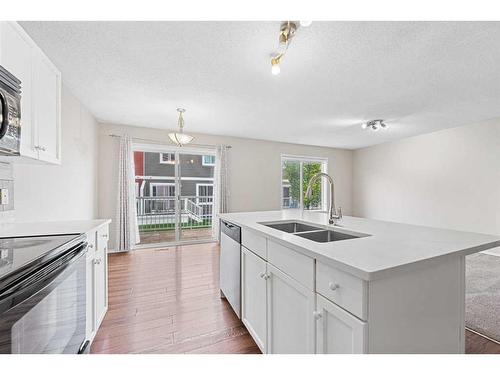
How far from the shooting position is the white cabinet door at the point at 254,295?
137 cm

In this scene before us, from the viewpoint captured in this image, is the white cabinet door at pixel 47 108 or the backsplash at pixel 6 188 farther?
the backsplash at pixel 6 188

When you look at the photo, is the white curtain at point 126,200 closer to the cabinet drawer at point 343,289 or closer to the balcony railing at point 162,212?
the balcony railing at point 162,212

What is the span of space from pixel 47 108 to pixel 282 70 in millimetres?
2003

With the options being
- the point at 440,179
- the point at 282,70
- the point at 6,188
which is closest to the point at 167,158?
the point at 6,188

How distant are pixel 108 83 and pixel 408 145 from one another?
5929mm

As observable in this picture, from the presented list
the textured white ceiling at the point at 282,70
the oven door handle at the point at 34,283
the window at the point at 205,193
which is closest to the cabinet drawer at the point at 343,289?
the oven door handle at the point at 34,283

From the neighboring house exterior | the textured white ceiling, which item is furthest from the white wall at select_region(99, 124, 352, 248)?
the textured white ceiling

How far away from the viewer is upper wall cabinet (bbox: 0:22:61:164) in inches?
46.9

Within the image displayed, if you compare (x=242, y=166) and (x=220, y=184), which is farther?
(x=242, y=166)

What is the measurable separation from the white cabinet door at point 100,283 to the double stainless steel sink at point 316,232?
129 centimetres

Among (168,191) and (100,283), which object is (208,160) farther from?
(100,283)

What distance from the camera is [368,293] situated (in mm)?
725

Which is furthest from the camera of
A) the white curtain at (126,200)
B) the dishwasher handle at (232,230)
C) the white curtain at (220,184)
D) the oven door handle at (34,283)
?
the white curtain at (220,184)
